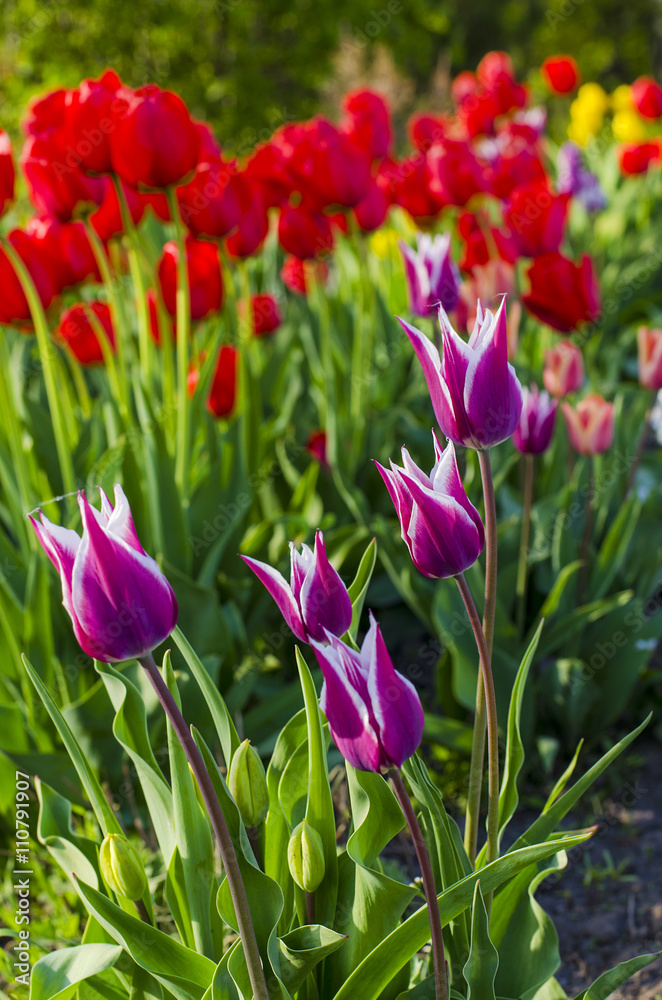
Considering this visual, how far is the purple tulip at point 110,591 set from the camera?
745 mm

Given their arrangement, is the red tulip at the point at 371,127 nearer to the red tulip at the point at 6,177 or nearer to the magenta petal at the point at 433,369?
the red tulip at the point at 6,177

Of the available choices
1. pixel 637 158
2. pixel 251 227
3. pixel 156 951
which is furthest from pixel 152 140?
pixel 637 158

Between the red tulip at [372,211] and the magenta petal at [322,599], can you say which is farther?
the red tulip at [372,211]

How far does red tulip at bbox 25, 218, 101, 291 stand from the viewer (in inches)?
81.7

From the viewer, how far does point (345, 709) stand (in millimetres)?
749

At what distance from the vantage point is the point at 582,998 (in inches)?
39.4

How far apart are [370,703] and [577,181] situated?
3.86 meters

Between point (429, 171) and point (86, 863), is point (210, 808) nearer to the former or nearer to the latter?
point (86, 863)

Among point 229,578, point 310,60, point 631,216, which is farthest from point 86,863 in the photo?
point 310,60

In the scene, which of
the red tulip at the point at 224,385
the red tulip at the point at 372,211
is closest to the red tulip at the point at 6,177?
the red tulip at the point at 224,385

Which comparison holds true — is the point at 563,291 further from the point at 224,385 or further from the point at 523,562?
the point at 224,385

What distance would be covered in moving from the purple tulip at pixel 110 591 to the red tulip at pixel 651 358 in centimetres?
153

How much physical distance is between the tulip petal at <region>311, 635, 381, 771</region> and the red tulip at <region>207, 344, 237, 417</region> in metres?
1.66

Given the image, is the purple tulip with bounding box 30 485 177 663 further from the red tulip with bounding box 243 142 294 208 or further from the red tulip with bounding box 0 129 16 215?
the red tulip with bounding box 243 142 294 208
